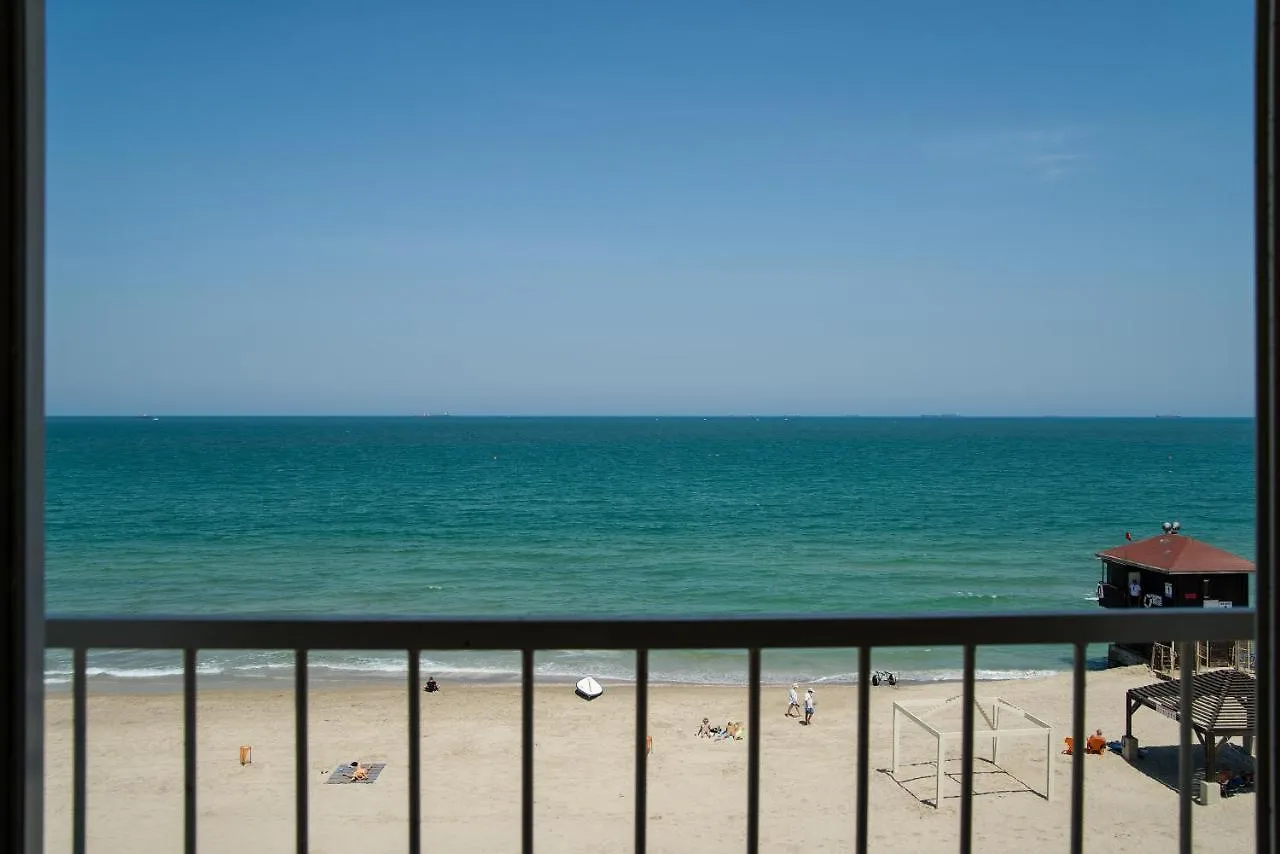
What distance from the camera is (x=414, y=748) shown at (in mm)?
1289

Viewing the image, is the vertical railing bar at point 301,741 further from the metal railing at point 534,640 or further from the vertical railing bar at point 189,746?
the vertical railing bar at point 189,746

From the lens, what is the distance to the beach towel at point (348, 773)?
629cm

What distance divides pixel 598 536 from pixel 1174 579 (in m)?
13.1

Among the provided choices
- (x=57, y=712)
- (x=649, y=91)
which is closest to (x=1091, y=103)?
(x=649, y=91)

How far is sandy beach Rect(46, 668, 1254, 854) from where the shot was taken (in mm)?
5512

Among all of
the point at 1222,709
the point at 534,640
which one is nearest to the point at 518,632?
the point at 534,640

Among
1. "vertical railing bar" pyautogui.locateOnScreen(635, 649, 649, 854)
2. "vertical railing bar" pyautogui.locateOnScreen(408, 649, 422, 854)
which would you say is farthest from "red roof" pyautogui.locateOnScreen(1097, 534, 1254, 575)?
"vertical railing bar" pyautogui.locateOnScreen(408, 649, 422, 854)

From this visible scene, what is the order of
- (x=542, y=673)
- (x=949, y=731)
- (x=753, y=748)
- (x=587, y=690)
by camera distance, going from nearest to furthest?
(x=753, y=748) → (x=949, y=731) → (x=587, y=690) → (x=542, y=673)

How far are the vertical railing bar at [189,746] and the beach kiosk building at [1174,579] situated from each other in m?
10.3

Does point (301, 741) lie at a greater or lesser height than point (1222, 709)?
greater

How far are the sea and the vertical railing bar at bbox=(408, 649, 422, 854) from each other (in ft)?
1.40

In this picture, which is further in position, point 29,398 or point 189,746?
point 189,746

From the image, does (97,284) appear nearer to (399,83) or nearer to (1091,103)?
(399,83)

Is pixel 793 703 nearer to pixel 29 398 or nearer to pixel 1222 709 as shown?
pixel 1222 709
